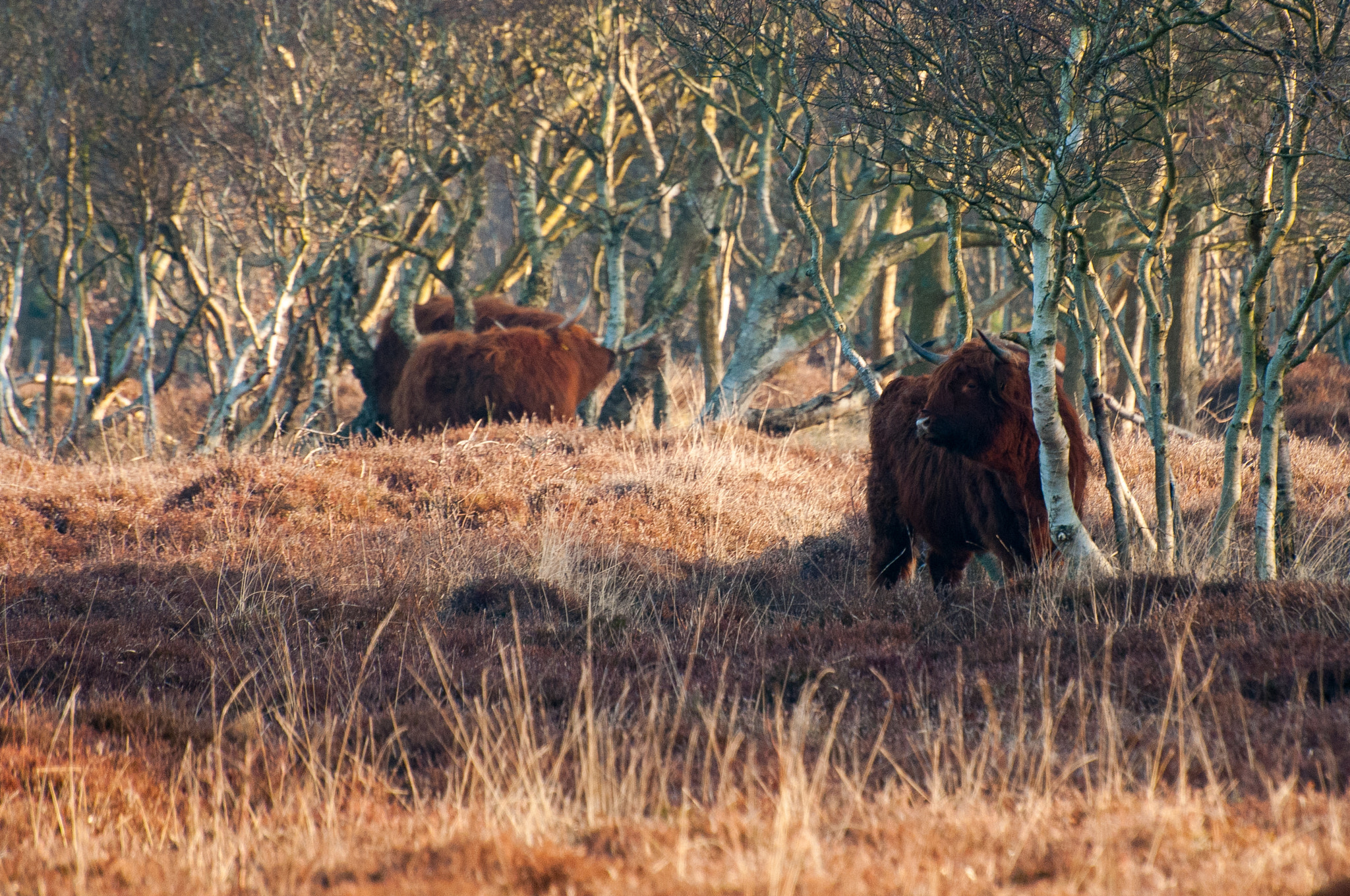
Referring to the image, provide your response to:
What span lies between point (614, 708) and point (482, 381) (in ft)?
25.6

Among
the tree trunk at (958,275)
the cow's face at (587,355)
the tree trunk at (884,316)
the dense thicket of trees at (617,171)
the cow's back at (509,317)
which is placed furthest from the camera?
the tree trunk at (884,316)

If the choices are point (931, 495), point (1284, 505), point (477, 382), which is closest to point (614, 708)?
point (931, 495)

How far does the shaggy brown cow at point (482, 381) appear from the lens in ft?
38.3

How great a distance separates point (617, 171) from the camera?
16.7 meters

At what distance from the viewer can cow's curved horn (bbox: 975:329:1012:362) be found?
237 inches

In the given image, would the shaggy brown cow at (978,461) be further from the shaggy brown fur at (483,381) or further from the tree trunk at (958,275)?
the shaggy brown fur at (483,381)

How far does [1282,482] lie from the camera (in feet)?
19.7

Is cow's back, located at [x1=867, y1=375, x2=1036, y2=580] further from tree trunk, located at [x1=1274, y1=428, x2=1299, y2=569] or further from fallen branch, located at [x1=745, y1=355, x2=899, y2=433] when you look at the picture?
fallen branch, located at [x1=745, y1=355, x2=899, y2=433]

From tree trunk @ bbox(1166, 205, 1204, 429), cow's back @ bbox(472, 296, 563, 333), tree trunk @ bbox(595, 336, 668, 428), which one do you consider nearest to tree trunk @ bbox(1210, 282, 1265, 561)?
tree trunk @ bbox(1166, 205, 1204, 429)

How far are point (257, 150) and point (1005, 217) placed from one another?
8881mm

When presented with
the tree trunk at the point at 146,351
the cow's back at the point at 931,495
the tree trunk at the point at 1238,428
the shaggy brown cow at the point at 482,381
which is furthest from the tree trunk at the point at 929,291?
the tree trunk at the point at 146,351

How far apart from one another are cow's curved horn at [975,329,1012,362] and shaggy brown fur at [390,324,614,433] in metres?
6.37

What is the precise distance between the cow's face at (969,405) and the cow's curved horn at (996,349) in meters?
0.04

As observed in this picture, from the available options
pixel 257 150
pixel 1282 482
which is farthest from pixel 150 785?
pixel 257 150
